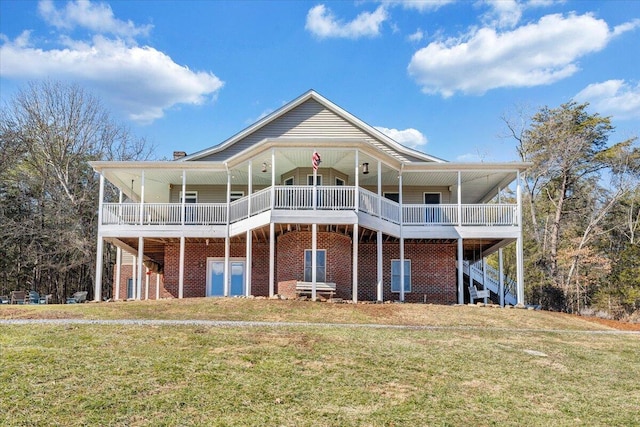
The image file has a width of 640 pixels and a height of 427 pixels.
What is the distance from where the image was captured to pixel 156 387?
8742mm

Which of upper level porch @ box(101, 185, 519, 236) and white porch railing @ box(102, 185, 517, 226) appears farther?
white porch railing @ box(102, 185, 517, 226)

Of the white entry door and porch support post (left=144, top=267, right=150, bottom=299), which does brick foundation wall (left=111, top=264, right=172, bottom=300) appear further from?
the white entry door

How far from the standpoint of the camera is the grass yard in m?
7.93

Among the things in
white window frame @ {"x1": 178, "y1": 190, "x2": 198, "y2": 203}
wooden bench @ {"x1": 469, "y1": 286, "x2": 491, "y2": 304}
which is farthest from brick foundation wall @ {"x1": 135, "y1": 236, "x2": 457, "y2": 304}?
white window frame @ {"x1": 178, "y1": 190, "x2": 198, "y2": 203}

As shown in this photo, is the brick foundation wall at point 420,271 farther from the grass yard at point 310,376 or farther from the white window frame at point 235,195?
the grass yard at point 310,376

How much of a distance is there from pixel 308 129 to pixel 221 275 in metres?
6.97

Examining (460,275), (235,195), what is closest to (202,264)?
(235,195)

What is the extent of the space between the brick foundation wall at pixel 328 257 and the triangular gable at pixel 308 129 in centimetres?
465

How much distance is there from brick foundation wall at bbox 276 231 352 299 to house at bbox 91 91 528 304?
39mm

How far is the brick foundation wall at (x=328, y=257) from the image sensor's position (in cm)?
2119

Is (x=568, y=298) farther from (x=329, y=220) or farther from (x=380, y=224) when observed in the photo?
(x=329, y=220)

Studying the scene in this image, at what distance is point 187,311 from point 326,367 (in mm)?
7656

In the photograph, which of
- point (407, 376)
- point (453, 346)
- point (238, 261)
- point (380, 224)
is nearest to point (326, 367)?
point (407, 376)

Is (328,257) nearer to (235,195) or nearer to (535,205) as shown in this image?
(235,195)
